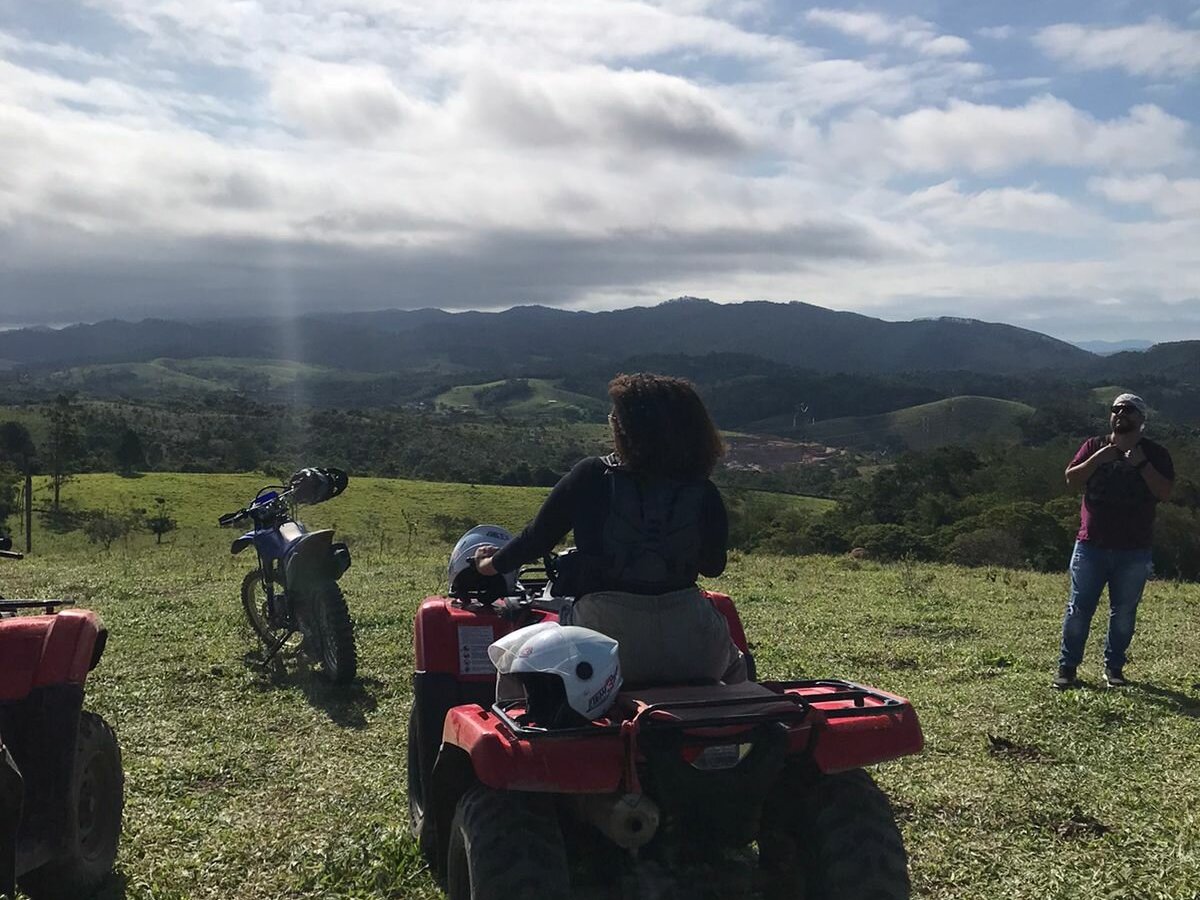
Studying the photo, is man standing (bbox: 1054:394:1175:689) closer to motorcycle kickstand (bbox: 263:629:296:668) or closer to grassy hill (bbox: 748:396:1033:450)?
motorcycle kickstand (bbox: 263:629:296:668)

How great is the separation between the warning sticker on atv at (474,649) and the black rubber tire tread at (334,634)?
3.42 meters

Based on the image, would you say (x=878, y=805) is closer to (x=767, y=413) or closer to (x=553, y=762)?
(x=553, y=762)

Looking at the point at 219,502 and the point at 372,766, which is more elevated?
the point at 372,766

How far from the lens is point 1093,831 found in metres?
4.89

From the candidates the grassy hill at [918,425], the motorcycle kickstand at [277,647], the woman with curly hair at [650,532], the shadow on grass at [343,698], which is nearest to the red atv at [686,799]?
the woman with curly hair at [650,532]

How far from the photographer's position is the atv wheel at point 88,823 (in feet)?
12.6

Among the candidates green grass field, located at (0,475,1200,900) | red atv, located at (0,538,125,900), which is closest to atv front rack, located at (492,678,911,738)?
green grass field, located at (0,475,1200,900)

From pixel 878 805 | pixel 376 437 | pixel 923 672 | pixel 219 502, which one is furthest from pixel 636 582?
pixel 376 437

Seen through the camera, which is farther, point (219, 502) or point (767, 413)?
point (767, 413)

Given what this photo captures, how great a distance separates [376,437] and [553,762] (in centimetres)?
10631

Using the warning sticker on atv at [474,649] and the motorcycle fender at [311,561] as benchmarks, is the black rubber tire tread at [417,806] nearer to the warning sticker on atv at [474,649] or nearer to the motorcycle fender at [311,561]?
the warning sticker on atv at [474,649]

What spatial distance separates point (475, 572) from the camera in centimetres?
444

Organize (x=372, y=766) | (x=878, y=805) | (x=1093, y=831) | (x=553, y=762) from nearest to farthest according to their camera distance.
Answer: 1. (x=553, y=762)
2. (x=878, y=805)
3. (x=1093, y=831)
4. (x=372, y=766)

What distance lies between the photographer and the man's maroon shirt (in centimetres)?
741
